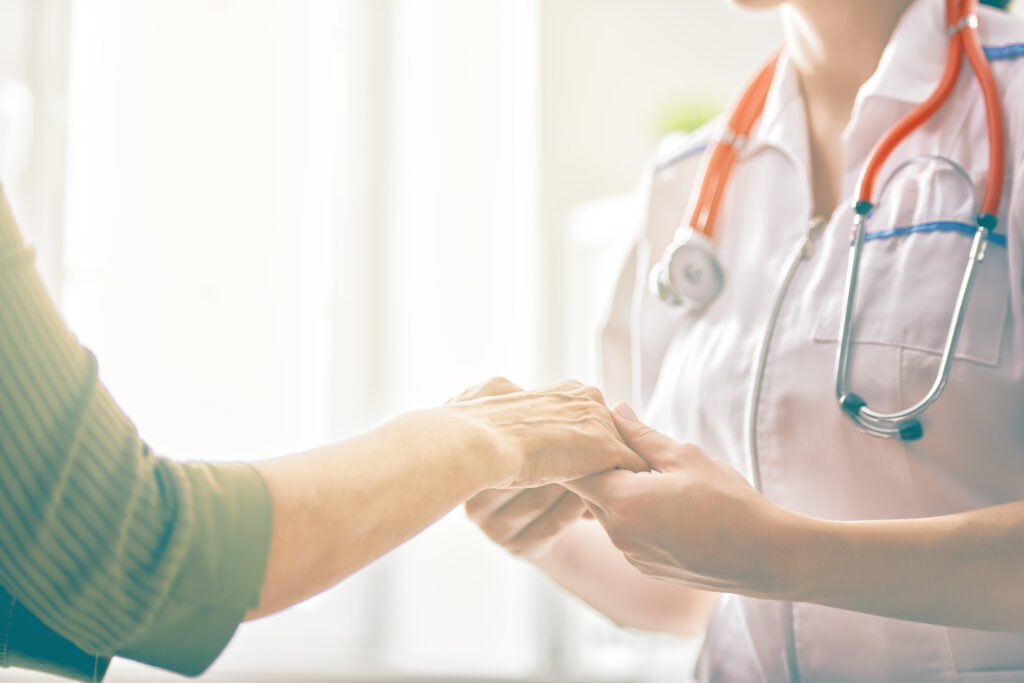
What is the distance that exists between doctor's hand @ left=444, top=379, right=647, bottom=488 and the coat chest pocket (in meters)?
0.21

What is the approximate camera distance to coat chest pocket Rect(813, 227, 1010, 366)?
28.9 inches

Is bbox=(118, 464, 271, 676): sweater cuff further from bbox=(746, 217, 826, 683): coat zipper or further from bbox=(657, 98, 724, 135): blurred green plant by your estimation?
bbox=(657, 98, 724, 135): blurred green plant

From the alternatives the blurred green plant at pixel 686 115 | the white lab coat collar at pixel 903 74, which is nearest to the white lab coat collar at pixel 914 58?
the white lab coat collar at pixel 903 74

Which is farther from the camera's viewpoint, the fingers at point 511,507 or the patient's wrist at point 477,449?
the fingers at point 511,507

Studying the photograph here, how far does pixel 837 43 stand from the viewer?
94 centimetres

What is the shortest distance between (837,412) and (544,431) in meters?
0.26

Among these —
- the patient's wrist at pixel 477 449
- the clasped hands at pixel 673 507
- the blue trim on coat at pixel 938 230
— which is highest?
the blue trim on coat at pixel 938 230

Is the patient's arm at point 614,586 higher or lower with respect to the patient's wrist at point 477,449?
lower

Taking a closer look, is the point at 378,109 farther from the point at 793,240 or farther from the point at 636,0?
the point at 793,240

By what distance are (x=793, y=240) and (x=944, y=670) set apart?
1.32 feet

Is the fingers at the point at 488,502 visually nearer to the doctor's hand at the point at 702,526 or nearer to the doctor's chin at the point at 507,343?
the doctor's chin at the point at 507,343

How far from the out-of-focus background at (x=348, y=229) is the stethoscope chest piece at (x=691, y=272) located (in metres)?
0.92

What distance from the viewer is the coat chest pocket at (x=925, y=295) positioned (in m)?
0.73

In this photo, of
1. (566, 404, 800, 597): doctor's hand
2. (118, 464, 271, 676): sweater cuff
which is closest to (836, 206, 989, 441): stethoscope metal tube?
(566, 404, 800, 597): doctor's hand
